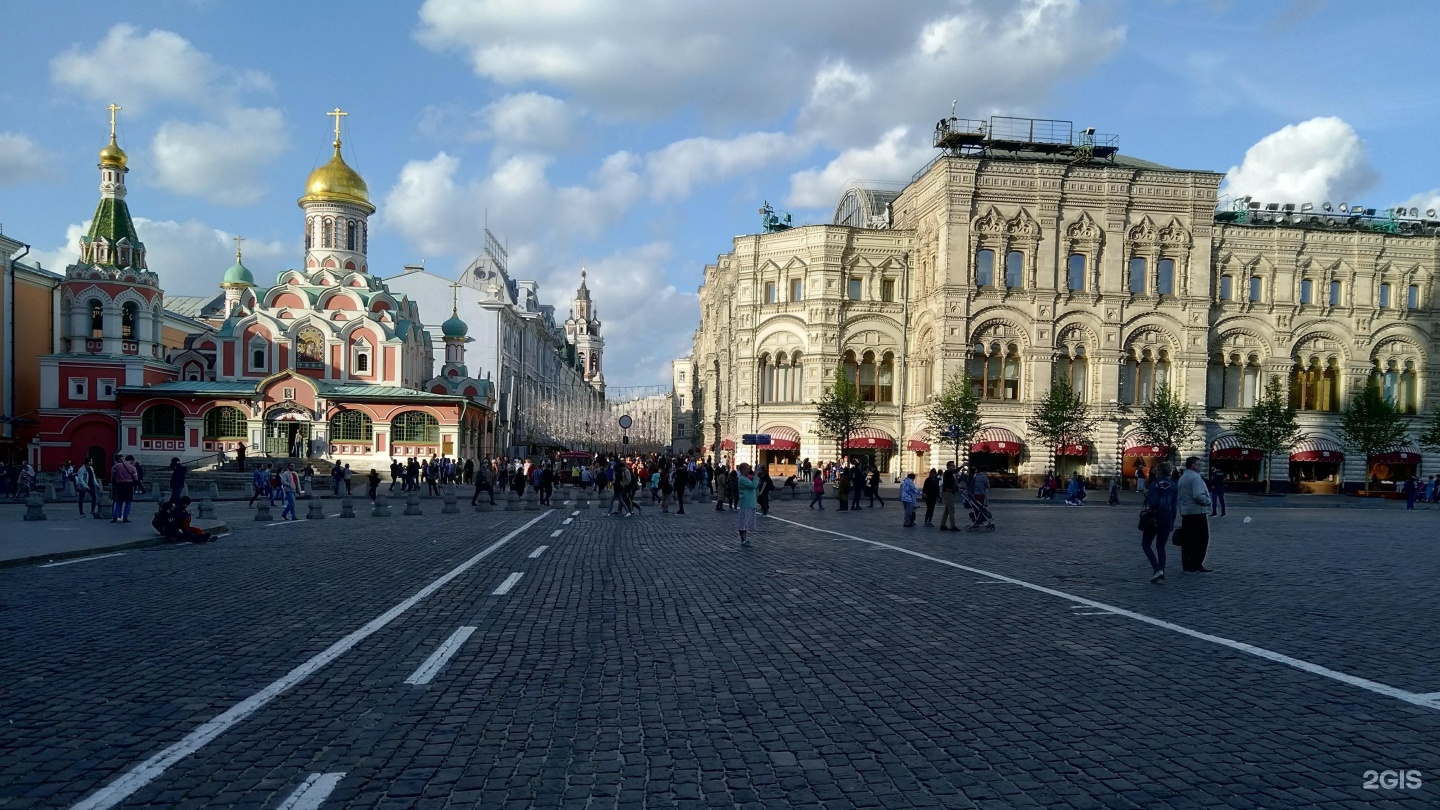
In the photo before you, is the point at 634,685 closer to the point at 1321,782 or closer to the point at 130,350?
the point at 1321,782

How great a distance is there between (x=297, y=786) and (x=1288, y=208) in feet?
213

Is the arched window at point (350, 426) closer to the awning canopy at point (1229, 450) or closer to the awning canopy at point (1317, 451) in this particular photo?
the awning canopy at point (1229, 450)

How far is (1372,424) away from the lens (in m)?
51.0

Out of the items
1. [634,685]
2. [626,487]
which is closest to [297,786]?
[634,685]

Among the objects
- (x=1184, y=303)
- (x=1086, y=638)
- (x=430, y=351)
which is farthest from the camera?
(x=430, y=351)

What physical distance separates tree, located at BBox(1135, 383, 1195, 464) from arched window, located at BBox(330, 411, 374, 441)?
138ft

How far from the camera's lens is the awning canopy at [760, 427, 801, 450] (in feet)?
178

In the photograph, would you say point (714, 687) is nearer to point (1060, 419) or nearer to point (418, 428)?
point (1060, 419)

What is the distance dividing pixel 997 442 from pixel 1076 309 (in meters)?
8.43

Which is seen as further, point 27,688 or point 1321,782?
point 27,688

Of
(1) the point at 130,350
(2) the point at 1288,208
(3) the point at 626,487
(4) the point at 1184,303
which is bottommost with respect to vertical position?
(3) the point at 626,487

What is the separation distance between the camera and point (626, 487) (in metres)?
28.1

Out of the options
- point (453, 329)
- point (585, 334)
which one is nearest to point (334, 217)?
point (453, 329)

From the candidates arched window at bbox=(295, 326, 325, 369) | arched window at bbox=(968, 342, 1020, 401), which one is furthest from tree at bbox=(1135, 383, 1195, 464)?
arched window at bbox=(295, 326, 325, 369)
